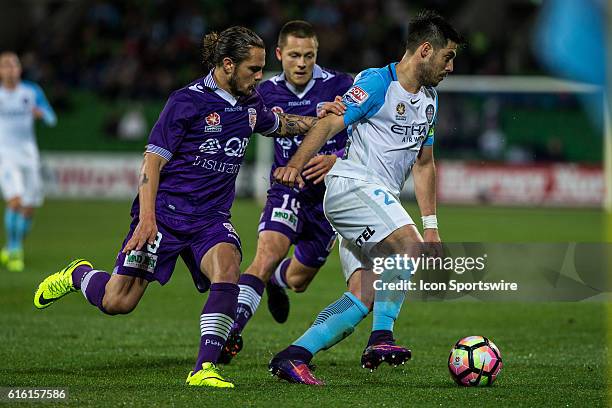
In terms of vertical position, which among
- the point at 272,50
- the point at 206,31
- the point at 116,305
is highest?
the point at 206,31

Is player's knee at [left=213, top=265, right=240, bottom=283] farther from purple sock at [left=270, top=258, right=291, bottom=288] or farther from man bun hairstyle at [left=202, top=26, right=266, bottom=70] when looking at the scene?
purple sock at [left=270, top=258, right=291, bottom=288]

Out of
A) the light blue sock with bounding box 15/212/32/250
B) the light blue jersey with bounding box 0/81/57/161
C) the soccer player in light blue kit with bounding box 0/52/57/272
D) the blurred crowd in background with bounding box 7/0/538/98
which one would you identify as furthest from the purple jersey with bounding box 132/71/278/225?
the blurred crowd in background with bounding box 7/0/538/98

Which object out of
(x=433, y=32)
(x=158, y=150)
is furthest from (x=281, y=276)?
(x=433, y=32)

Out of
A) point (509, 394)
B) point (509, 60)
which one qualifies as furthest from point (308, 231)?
point (509, 60)

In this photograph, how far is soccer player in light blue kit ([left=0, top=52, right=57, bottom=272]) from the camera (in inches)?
545

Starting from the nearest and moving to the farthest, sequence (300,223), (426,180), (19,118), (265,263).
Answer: (426,180) → (265,263) → (300,223) → (19,118)

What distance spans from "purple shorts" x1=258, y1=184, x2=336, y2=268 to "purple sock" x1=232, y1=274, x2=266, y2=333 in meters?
0.44

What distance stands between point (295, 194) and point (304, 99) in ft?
2.46

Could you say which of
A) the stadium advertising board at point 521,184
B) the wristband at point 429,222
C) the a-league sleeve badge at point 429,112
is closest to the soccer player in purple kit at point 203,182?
the a-league sleeve badge at point 429,112

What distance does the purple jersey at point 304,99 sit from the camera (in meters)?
8.18

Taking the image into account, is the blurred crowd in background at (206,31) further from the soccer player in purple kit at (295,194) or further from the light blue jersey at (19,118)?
the soccer player in purple kit at (295,194)

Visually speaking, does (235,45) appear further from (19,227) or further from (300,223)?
(19,227)

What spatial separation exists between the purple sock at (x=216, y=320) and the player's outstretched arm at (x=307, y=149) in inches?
28.7

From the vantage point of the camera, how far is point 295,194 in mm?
8133
